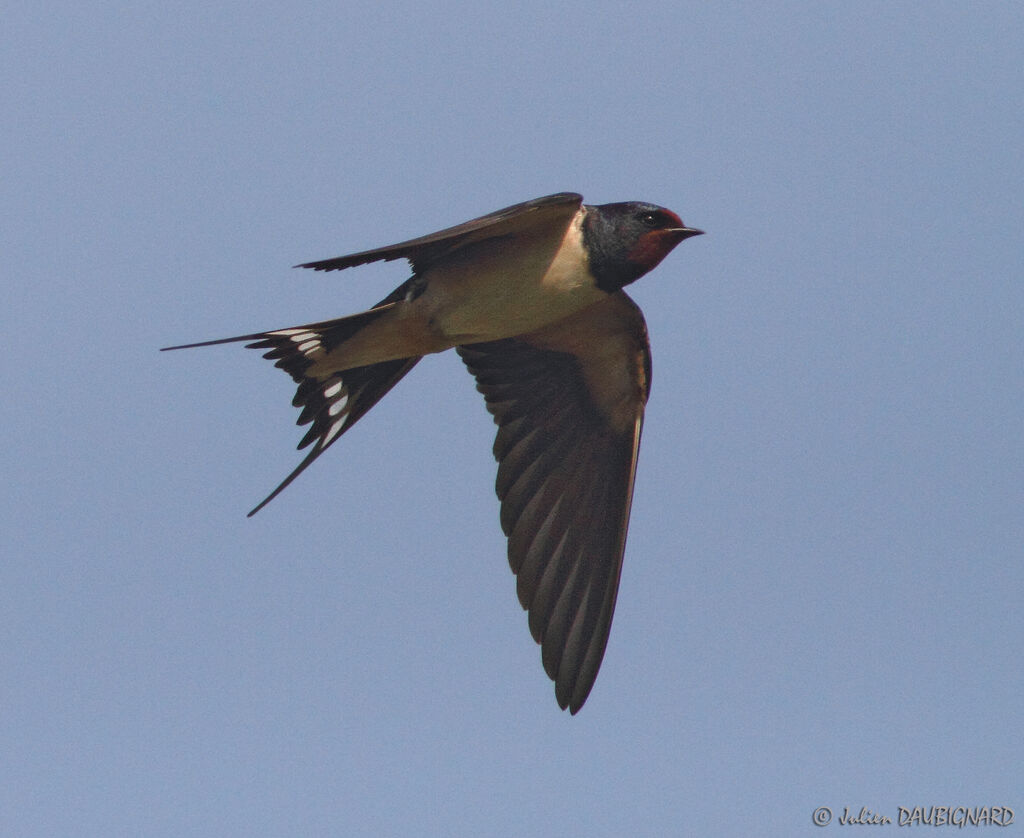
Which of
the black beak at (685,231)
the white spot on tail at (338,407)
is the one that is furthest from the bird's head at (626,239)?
the white spot on tail at (338,407)

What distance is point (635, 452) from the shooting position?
5.27m

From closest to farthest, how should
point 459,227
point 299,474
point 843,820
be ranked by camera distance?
point 459,227 → point 299,474 → point 843,820

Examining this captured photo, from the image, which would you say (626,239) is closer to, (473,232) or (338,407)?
(473,232)

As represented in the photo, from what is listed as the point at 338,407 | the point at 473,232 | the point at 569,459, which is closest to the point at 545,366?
the point at 569,459

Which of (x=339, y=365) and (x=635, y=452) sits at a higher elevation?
(x=339, y=365)

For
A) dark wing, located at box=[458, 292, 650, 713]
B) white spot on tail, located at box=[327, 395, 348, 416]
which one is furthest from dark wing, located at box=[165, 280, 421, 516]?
dark wing, located at box=[458, 292, 650, 713]

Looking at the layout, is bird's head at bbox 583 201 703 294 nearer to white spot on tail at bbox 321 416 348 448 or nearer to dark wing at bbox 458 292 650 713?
dark wing at bbox 458 292 650 713

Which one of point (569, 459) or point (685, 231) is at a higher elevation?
point (685, 231)

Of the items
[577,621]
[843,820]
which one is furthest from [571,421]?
[843,820]

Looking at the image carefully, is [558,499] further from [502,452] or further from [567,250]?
[567,250]

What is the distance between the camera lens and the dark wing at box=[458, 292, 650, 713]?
505 cm

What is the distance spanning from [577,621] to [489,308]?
125cm

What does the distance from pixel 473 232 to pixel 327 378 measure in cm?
75

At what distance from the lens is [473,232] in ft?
13.8
